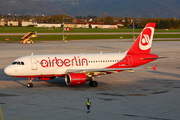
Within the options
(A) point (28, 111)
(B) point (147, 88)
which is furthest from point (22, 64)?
(B) point (147, 88)

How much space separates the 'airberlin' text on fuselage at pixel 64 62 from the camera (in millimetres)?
33750

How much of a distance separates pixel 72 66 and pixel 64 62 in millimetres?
1151

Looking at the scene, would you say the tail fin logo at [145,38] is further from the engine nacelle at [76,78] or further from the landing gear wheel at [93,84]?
the engine nacelle at [76,78]

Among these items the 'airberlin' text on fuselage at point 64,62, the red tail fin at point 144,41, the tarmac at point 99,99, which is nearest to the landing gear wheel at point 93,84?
the tarmac at point 99,99

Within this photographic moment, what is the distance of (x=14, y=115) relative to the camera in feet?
76.6

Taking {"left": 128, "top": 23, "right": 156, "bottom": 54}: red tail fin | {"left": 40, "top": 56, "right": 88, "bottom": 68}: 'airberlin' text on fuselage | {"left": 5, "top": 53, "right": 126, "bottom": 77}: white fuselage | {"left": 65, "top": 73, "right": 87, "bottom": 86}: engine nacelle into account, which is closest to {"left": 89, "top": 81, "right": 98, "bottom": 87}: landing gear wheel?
{"left": 65, "top": 73, "right": 87, "bottom": 86}: engine nacelle

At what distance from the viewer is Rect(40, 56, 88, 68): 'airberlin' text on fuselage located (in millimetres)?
33750

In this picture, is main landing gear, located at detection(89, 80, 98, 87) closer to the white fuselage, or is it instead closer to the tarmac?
the tarmac

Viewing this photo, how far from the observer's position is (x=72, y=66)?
34.4 metres

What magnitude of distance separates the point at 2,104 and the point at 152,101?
15.1 meters

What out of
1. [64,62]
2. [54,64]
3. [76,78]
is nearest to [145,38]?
[64,62]

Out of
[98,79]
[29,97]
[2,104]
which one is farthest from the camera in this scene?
[98,79]

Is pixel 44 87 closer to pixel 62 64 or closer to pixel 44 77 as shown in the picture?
pixel 44 77

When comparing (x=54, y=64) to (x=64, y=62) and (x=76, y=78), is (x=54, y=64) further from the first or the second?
(x=76, y=78)
